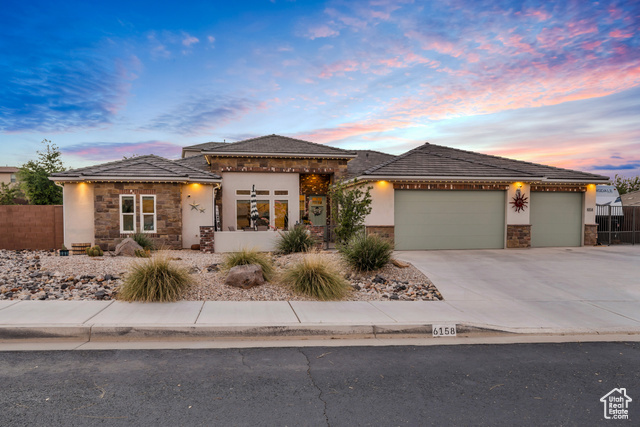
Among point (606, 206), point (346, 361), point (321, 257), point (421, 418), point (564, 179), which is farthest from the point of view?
point (606, 206)

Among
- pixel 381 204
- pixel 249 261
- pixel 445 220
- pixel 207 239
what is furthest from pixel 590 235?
pixel 207 239

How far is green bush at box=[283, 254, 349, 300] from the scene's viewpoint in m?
8.19

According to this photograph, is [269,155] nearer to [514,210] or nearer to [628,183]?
[514,210]

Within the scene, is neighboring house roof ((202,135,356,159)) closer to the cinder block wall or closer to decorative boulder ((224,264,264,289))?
the cinder block wall

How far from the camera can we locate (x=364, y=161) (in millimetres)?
24016

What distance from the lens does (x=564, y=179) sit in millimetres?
17219

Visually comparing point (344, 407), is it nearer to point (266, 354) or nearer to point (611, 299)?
point (266, 354)

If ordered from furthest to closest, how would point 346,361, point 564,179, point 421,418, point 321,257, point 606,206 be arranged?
point 606,206 → point 564,179 → point 321,257 → point 346,361 → point 421,418

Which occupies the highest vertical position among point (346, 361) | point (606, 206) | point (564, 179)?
point (564, 179)

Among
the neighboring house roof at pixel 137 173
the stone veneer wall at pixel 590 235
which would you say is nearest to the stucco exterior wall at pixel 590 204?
the stone veneer wall at pixel 590 235

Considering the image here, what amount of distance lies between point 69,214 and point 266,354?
14648 millimetres

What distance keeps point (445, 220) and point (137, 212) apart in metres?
13.2

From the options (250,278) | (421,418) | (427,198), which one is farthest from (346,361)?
(427,198)

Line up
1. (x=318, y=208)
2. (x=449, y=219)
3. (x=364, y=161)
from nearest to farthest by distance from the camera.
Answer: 1. (x=449, y=219)
2. (x=318, y=208)
3. (x=364, y=161)
